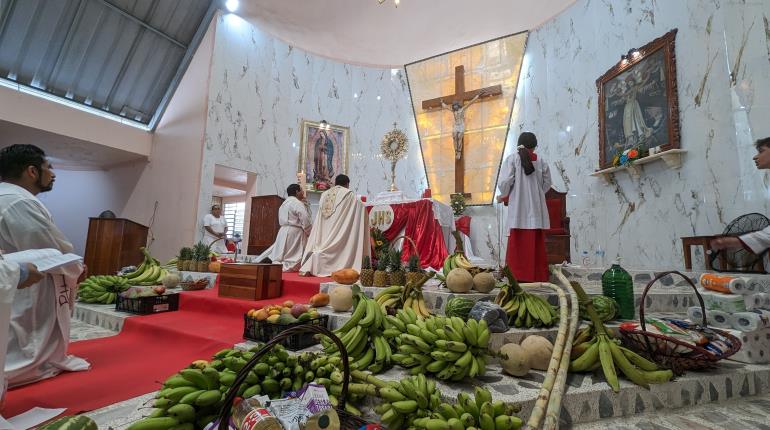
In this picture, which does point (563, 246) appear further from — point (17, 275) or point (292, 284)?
point (17, 275)

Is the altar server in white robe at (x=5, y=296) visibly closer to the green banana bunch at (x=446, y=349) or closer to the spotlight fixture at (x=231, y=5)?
the green banana bunch at (x=446, y=349)

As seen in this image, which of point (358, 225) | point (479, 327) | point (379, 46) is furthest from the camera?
point (379, 46)

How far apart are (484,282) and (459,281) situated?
0.27 metres

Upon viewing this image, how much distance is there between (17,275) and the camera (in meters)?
1.61

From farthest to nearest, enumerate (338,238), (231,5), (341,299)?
(231,5), (338,238), (341,299)

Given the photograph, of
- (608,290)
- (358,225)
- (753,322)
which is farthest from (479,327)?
(358,225)

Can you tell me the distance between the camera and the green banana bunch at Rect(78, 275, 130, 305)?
452cm

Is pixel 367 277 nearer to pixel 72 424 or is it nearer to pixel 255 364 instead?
pixel 255 364

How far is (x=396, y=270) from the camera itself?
3.52 metres

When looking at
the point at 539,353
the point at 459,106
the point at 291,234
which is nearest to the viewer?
the point at 539,353

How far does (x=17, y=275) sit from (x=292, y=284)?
2822 mm

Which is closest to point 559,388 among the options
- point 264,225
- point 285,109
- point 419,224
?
point 419,224

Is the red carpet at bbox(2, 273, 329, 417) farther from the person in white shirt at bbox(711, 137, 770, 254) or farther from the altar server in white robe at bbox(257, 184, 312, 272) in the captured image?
the person in white shirt at bbox(711, 137, 770, 254)

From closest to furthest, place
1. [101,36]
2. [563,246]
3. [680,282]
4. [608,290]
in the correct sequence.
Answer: [608,290] < [680,282] < [563,246] < [101,36]
